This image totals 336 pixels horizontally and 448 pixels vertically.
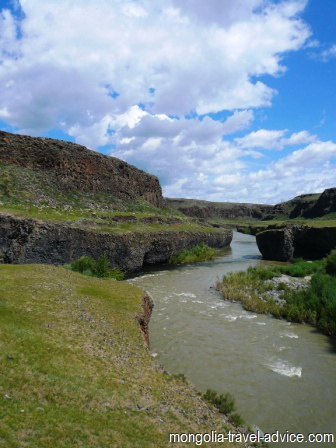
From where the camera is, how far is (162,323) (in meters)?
17.2

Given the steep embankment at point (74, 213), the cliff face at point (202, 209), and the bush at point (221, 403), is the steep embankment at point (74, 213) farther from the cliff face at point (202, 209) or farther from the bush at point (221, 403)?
the cliff face at point (202, 209)

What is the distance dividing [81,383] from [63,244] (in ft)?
67.4

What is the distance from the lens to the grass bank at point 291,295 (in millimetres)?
17172

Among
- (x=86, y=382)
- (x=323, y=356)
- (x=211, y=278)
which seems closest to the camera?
(x=86, y=382)

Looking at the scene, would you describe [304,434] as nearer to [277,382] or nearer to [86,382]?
[277,382]

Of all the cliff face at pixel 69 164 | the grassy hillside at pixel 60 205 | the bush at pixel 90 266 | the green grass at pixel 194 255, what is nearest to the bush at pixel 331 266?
the bush at pixel 90 266

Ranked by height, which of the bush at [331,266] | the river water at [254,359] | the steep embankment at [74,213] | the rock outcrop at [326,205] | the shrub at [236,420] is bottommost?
the river water at [254,359]

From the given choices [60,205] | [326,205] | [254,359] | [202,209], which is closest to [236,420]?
[254,359]

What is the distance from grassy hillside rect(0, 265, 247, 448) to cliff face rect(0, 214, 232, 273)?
12793mm

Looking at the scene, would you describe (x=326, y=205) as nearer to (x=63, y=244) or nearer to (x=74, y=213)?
(x=74, y=213)

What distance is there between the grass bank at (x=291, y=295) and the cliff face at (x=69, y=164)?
92.8 feet

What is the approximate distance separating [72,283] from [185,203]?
510 feet

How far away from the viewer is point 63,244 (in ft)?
87.0

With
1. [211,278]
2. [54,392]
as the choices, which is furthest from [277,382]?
[211,278]
